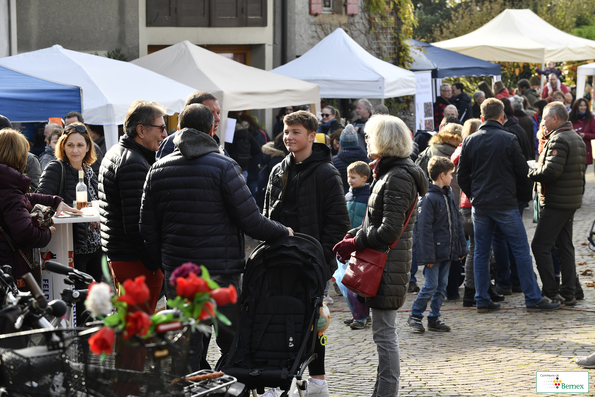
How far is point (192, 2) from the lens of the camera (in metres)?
15.9

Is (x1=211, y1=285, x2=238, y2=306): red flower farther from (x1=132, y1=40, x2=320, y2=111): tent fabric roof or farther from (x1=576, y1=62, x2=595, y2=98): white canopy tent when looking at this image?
(x1=576, y1=62, x2=595, y2=98): white canopy tent

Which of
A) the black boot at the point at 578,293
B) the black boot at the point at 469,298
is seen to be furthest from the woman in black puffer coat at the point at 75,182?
the black boot at the point at 578,293

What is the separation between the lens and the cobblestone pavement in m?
5.75

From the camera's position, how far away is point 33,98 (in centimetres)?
904

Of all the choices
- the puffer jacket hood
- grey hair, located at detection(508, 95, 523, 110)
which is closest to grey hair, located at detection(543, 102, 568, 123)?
the puffer jacket hood

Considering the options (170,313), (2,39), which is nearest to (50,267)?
(170,313)

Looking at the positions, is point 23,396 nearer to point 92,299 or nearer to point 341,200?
point 92,299

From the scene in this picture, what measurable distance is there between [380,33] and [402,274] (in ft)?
49.0

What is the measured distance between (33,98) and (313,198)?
5.29m

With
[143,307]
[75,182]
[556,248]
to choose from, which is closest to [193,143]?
[143,307]

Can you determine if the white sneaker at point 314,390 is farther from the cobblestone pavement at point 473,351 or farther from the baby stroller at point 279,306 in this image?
the baby stroller at point 279,306

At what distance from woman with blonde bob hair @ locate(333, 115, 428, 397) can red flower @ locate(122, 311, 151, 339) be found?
2.81 metres

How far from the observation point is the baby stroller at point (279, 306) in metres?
4.56

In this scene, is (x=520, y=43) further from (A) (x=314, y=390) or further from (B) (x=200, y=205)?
(B) (x=200, y=205)
